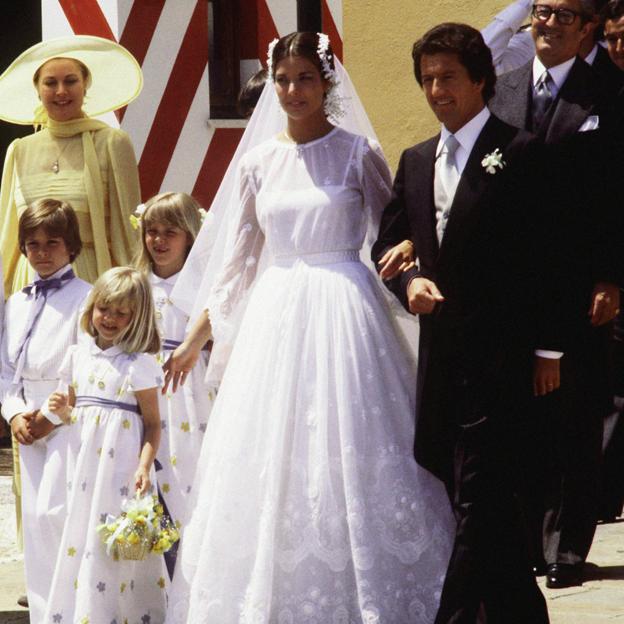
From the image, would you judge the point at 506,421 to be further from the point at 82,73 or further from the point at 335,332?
the point at 82,73

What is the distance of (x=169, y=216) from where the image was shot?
25.7 ft

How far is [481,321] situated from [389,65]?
4.83 metres

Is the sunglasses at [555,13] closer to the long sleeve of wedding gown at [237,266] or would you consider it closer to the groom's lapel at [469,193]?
the groom's lapel at [469,193]

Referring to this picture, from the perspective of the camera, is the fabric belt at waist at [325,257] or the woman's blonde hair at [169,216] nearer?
the fabric belt at waist at [325,257]

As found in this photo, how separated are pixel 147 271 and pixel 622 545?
210 centimetres

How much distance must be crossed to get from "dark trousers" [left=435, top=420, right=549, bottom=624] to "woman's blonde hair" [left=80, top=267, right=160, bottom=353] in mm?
1447

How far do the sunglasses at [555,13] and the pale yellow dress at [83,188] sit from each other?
2.04m

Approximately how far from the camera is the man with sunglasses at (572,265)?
6.21 m

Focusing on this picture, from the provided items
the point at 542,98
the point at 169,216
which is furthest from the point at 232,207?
the point at 542,98

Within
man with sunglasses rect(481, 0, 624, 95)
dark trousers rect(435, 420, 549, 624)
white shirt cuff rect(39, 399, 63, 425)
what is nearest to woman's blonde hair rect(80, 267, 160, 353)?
white shirt cuff rect(39, 399, 63, 425)

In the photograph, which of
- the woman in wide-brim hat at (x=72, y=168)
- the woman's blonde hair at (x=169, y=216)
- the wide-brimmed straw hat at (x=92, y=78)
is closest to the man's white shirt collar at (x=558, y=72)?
the woman's blonde hair at (x=169, y=216)

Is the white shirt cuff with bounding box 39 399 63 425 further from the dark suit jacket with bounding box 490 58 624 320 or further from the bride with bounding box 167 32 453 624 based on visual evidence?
the dark suit jacket with bounding box 490 58 624 320

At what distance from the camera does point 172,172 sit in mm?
11125

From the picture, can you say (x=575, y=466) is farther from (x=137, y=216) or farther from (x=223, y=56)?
(x=223, y=56)
